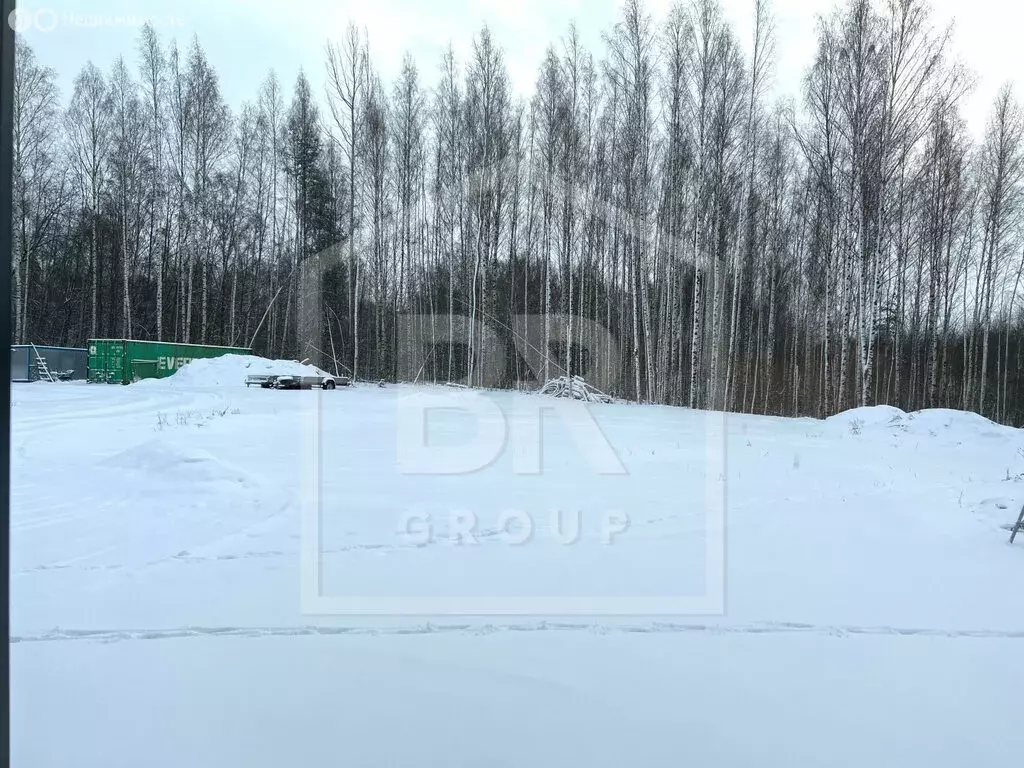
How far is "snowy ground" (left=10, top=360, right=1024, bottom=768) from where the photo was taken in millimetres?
1702

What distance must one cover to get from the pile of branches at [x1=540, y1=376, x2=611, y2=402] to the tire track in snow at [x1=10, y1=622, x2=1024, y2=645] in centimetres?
1235

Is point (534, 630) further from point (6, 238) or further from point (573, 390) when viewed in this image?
point (573, 390)

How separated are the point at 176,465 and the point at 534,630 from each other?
347 cm

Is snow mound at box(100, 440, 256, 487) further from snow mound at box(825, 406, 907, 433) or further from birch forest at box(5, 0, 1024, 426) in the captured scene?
birch forest at box(5, 0, 1024, 426)

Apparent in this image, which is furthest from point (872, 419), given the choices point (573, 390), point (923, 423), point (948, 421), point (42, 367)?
point (42, 367)

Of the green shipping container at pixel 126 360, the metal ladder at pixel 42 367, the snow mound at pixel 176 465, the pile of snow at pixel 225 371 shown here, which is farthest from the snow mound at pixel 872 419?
the metal ladder at pixel 42 367

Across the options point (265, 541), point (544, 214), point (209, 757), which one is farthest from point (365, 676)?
point (544, 214)

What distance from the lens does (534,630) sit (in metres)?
2.36

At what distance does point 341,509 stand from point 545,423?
5703mm

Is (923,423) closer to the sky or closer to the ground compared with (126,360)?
closer to the ground

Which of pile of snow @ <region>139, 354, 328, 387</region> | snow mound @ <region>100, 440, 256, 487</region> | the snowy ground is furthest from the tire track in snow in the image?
pile of snow @ <region>139, 354, 328, 387</region>

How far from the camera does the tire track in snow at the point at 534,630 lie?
Result: 2188mm

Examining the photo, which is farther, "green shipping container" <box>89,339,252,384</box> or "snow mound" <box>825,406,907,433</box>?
"green shipping container" <box>89,339,252,384</box>

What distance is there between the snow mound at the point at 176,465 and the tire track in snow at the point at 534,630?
7.11 feet
